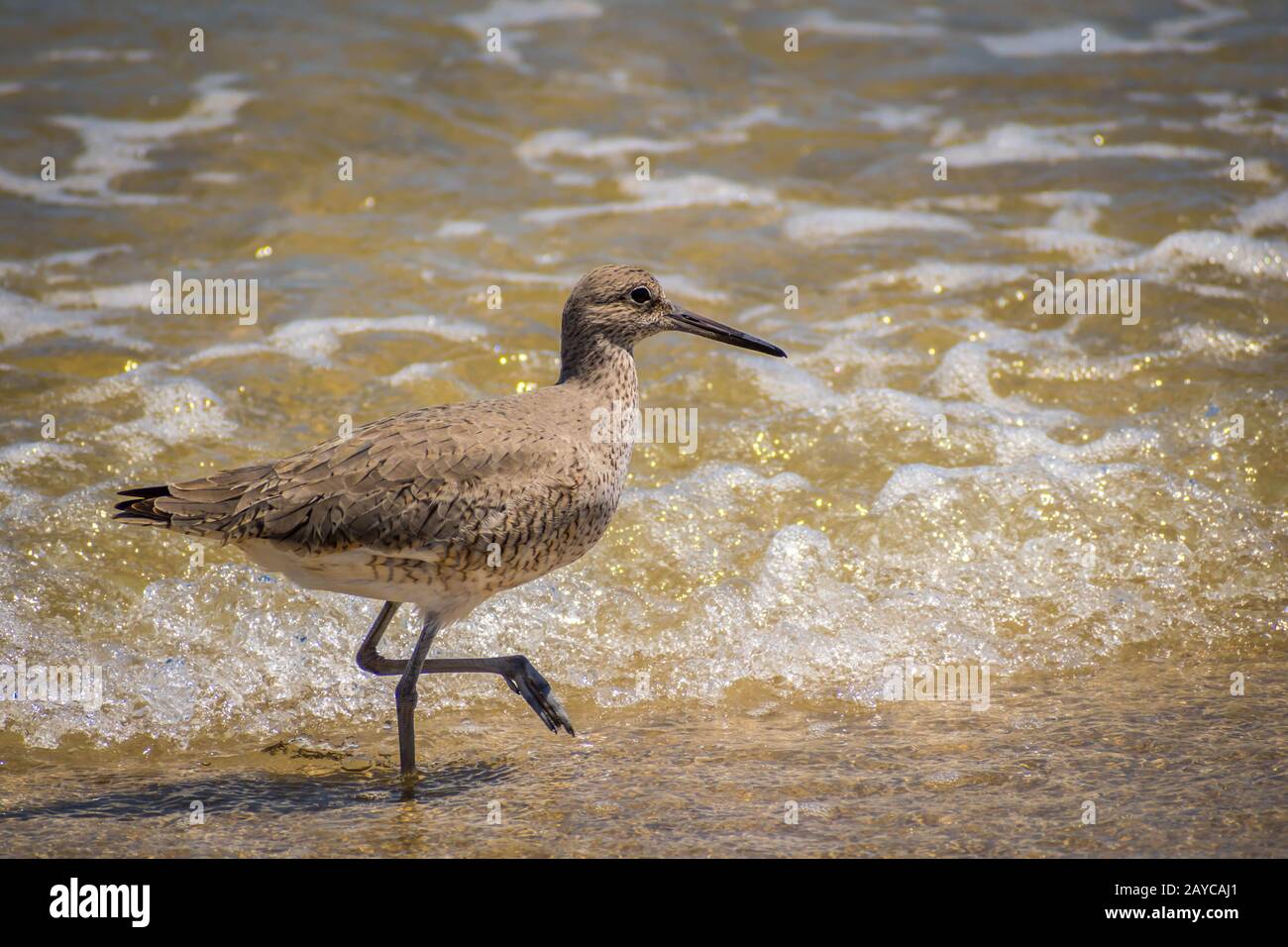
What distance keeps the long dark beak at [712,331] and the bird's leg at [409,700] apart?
1.45 m

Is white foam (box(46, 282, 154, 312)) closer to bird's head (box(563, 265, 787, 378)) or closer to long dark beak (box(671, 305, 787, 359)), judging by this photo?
bird's head (box(563, 265, 787, 378))

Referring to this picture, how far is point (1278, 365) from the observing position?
7242 millimetres

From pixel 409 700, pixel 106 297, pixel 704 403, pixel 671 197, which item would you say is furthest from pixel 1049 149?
pixel 409 700

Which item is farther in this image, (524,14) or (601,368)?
(524,14)

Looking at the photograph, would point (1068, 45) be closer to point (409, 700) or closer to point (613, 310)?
point (613, 310)

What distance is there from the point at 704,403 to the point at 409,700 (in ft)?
9.82

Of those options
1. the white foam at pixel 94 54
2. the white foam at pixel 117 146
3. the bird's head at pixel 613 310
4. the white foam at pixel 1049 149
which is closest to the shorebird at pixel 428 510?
the bird's head at pixel 613 310

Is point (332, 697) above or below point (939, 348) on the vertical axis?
below

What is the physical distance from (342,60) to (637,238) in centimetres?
331

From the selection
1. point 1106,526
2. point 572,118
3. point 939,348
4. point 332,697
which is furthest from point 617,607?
point 572,118

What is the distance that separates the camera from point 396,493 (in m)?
4.50

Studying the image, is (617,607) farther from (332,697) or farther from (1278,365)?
(1278,365)

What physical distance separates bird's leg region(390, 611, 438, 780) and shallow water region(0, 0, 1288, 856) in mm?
97

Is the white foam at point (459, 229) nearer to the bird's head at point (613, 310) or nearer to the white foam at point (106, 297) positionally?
the white foam at point (106, 297)
